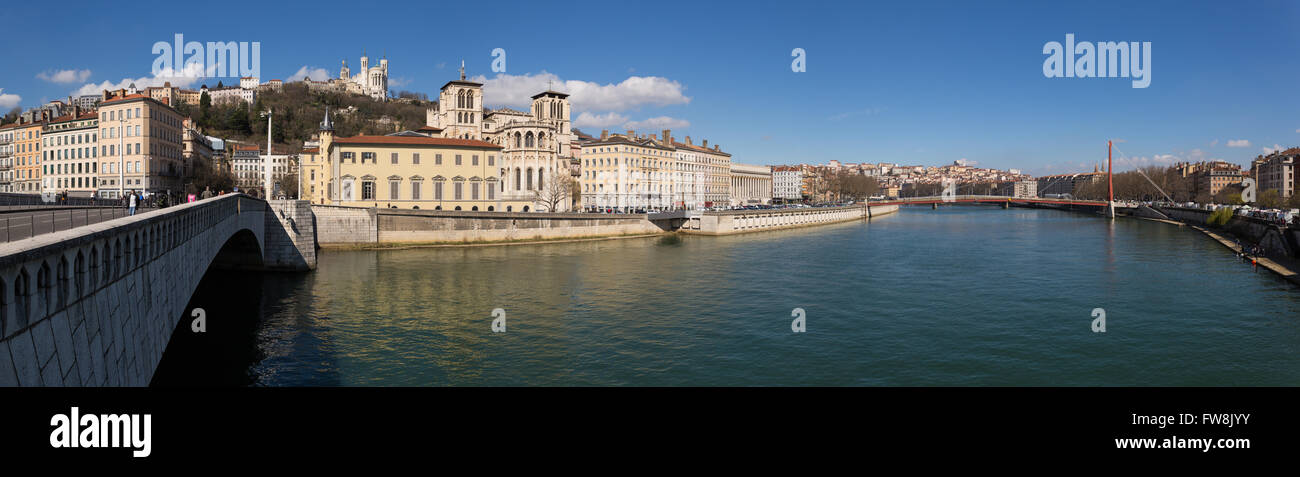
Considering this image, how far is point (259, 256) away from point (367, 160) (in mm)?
21160

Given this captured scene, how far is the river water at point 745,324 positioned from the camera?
15938 millimetres

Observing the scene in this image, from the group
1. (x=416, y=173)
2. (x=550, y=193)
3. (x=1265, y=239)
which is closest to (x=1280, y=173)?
(x=1265, y=239)

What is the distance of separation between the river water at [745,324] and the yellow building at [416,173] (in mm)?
15059

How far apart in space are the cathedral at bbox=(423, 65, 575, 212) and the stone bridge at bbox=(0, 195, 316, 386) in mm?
A: 47541

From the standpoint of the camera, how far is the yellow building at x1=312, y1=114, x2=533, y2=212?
53.1 m

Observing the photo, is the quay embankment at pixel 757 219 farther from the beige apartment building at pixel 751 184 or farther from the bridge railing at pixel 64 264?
the bridge railing at pixel 64 264

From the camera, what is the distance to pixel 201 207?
15.7m

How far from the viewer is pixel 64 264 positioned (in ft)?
19.6

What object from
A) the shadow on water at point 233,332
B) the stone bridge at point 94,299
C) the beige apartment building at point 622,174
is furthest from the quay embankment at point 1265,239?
the beige apartment building at point 622,174

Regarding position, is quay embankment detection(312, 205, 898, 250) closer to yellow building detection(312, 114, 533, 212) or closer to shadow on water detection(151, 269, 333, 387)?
yellow building detection(312, 114, 533, 212)

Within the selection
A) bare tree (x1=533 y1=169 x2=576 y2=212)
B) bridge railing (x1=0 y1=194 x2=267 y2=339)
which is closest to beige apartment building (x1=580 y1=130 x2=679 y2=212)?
bare tree (x1=533 y1=169 x2=576 y2=212)
